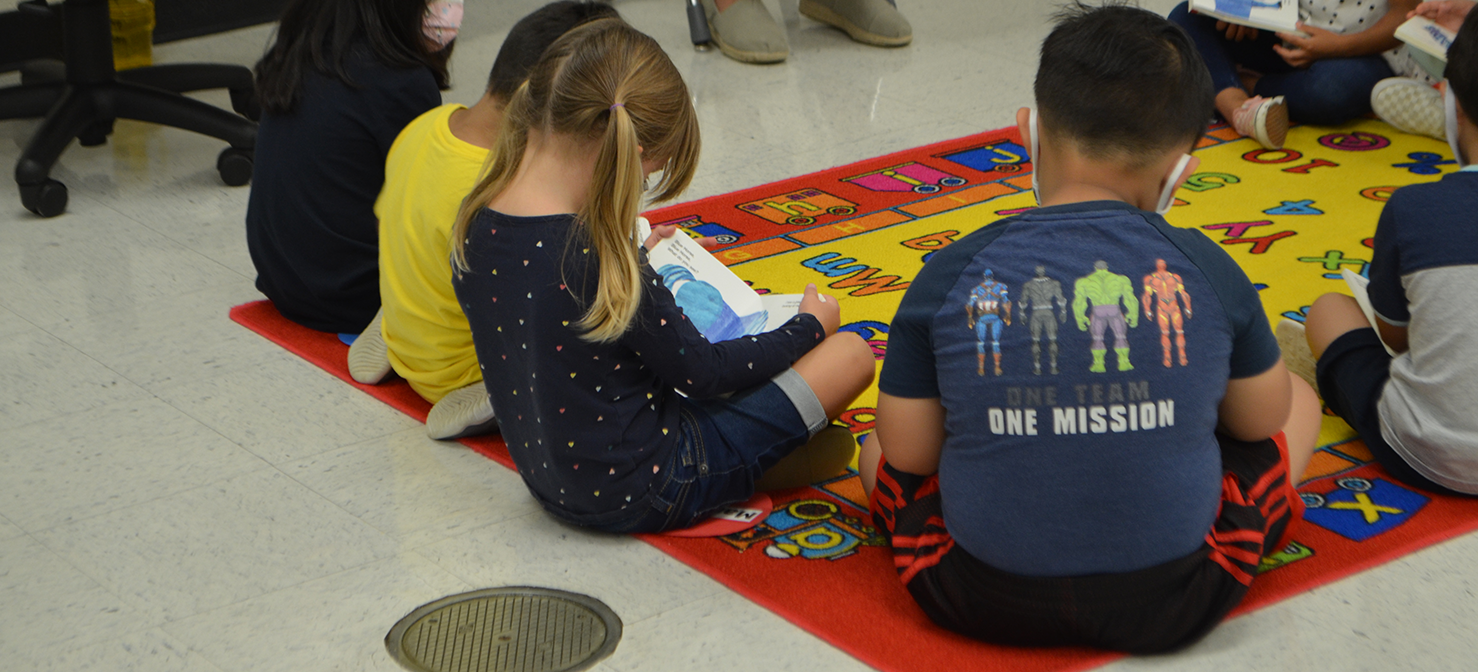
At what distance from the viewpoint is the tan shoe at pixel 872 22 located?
4.04 metres

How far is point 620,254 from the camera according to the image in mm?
1470

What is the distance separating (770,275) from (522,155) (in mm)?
955

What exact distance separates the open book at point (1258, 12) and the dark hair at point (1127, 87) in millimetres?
1976

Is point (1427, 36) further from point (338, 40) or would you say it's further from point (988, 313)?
point (338, 40)

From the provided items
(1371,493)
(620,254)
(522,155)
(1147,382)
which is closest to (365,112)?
(522,155)

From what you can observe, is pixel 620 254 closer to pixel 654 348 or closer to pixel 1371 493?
pixel 654 348

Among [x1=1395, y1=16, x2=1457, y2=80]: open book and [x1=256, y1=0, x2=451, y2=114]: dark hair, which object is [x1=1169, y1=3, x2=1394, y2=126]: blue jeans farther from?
[x1=256, y1=0, x2=451, y2=114]: dark hair

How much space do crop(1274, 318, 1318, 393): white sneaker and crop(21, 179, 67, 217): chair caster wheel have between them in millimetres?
2377

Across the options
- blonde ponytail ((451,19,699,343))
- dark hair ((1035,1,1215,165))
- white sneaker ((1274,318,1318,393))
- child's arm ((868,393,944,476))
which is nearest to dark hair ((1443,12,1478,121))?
white sneaker ((1274,318,1318,393))

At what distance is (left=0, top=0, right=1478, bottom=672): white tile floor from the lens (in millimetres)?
1427

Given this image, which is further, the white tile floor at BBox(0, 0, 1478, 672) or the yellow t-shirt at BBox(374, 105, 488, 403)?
the yellow t-shirt at BBox(374, 105, 488, 403)

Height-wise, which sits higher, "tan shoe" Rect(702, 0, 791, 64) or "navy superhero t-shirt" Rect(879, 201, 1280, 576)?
"navy superhero t-shirt" Rect(879, 201, 1280, 576)

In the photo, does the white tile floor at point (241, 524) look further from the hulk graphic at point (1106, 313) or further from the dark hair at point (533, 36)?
the dark hair at point (533, 36)

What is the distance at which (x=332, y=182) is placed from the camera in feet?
7.02
